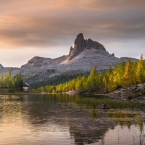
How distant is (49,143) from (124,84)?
116 metres

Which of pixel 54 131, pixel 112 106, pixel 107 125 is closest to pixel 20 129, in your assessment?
pixel 54 131

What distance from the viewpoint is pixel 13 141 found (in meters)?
28.1

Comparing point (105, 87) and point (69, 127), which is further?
point (105, 87)

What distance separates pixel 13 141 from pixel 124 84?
117 metres

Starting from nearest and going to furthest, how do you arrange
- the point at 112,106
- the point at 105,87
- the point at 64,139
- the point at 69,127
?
the point at 64,139
the point at 69,127
the point at 112,106
the point at 105,87

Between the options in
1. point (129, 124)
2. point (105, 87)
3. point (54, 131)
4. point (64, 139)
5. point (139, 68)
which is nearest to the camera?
point (64, 139)

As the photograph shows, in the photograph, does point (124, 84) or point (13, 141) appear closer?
point (13, 141)

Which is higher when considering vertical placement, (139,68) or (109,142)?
(139,68)

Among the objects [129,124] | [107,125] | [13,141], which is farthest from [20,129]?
[129,124]

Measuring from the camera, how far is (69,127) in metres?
36.8

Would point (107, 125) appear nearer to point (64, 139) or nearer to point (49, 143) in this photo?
point (64, 139)

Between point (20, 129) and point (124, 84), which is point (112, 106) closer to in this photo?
point (20, 129)

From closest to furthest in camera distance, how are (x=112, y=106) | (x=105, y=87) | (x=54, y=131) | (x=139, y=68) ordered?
(x=54, y=131) < (x=112, y=106) < (x=139, y=68) < (x=105, y=87)

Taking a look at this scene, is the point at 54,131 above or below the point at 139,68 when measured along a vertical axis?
below
